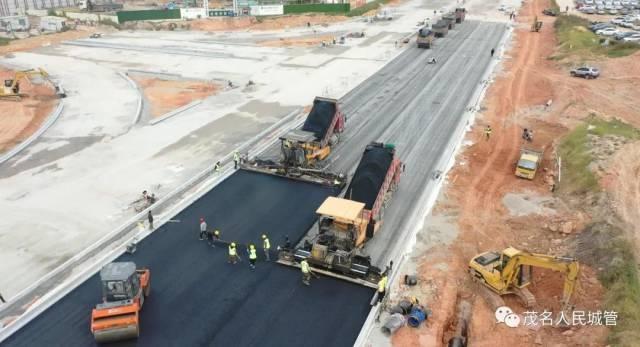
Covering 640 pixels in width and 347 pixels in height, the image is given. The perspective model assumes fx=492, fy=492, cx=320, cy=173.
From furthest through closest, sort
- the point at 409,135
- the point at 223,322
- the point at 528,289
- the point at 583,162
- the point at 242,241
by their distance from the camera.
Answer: the point at 409,135 < the point at 583,162 < the point at 242,241 < the point at 528,289 < the point at 223,322

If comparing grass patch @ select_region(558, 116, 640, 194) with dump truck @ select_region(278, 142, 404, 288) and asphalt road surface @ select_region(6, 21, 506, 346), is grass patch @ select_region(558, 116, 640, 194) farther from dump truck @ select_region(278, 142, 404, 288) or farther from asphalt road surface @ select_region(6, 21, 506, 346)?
dump truck @ select_region(278, 142, 404, 288)

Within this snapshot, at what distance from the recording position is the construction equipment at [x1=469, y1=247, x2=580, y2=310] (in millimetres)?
16406

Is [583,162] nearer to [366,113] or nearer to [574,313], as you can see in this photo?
[574,313]

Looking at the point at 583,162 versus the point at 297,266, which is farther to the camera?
the point at 583,162

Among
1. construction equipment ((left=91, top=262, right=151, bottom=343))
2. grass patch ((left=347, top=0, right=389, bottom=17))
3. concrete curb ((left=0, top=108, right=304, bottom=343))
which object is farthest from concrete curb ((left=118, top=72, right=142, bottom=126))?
grass patch ((left=347, top=0, right=389, bottom=17))

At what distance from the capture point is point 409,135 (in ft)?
107

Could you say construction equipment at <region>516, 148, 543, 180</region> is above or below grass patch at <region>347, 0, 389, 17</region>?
below

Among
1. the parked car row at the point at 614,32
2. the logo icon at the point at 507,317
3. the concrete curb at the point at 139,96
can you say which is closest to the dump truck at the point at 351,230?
the logo icon at the point at 507,317

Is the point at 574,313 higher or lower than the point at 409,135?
lower

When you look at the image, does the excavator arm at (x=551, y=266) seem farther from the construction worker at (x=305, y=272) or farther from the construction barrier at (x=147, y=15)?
the construction barrier at (x=147, y=15)

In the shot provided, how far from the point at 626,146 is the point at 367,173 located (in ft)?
54.1

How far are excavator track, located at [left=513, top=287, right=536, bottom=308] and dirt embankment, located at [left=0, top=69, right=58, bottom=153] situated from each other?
32266mm

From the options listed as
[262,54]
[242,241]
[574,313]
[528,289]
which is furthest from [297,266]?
[262,54]

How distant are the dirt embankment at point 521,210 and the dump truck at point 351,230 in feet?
6.48
